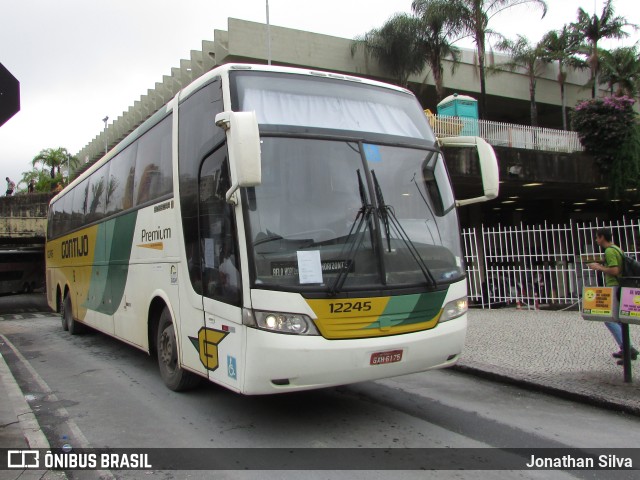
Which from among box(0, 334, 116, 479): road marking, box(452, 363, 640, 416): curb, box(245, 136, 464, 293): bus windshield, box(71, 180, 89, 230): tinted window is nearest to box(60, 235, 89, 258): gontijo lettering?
box(71, 180, 89, 230): tinted window

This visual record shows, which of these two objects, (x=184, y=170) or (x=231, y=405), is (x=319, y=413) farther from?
(x=184, y=170)

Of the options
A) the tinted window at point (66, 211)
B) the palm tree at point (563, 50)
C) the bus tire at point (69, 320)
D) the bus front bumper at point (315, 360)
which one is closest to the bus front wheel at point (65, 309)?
the bus tire at point (69, 320)

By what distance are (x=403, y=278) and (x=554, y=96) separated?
1441 inches

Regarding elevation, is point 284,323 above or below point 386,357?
above

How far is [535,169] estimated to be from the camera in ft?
59.5

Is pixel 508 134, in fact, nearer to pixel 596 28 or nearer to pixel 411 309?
pixel 411 309

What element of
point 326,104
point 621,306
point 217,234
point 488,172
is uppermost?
point 326,104

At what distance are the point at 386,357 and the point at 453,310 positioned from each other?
3.16 ft

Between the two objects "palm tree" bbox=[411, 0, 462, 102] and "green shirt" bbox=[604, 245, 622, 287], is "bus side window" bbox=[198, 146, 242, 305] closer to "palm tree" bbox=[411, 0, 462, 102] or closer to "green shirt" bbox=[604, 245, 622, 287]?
"green shirt" bbox=[604, 245, 622, 287]

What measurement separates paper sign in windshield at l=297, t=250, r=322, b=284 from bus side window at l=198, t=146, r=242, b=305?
0.56 m

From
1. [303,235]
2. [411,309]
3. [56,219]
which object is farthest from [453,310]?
[56,219]

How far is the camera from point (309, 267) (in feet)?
14.5

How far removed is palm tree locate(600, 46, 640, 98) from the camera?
121 feet

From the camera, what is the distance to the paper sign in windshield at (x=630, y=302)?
572 cm
